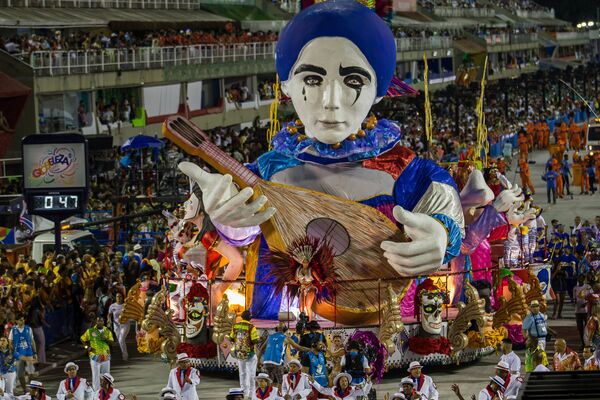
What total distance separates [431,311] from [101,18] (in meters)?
31.0

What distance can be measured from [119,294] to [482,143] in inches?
361

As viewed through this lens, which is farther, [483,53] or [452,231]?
Result: [483,53]

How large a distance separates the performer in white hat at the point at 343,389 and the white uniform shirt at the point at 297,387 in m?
0.20

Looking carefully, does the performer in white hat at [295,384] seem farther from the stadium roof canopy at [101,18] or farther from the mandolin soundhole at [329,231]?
the stadium roof canopy at [101,18]

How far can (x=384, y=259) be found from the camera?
28109mm

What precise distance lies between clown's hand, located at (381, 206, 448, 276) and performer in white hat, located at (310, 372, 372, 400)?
254 centimetres

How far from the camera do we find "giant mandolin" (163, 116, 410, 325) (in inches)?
1094

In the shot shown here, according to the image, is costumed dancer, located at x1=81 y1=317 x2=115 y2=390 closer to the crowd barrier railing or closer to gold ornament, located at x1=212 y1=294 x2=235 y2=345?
gold ornament, located at x1=212 y1=294 x2=235 y2=345

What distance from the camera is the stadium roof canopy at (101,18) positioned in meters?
50.8

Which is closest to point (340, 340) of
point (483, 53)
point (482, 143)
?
point (482, 143)

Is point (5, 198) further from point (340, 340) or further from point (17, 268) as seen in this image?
point (340, 340)

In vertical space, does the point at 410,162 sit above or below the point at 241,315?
above

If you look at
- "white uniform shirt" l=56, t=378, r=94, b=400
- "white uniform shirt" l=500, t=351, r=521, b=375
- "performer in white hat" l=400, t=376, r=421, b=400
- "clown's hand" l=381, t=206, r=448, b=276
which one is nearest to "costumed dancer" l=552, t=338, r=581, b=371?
"white uniform shirt" l=500, t=351, r=521, b=375

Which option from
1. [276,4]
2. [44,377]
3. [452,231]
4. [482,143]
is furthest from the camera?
[276,4]
